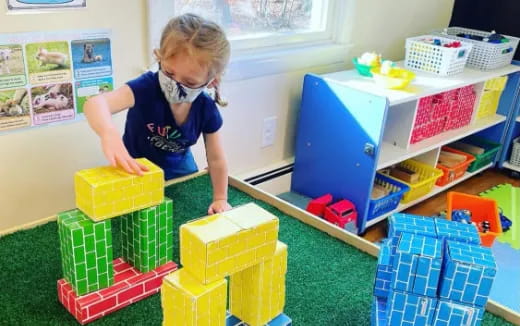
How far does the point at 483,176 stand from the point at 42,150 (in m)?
1.99

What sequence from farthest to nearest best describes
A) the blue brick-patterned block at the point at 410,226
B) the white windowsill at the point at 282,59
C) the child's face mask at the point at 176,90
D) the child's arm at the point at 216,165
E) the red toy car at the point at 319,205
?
1. the red toy car at the point at 319,205
2. the white windowsill at the point at 282,59
3. the child's arm at the point at 216,165
4. the child's face mask at the point at 176,90
5. the blue brick-patterned block at the point at 410,226

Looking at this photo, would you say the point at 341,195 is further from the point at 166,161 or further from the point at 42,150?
the point at 42,150

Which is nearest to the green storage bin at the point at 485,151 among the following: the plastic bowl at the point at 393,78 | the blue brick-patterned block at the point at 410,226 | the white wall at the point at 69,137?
the plastic bowl at the point at 393,78

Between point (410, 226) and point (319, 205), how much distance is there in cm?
94

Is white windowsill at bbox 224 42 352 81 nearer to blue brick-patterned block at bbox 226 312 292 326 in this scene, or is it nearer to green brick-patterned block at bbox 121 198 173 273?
green brick-patterned block at bbox 121 198 173 273

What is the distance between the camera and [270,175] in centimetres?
183

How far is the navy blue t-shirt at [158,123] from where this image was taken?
107cm

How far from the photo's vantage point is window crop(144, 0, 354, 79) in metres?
1.54

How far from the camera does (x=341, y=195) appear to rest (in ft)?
5.68

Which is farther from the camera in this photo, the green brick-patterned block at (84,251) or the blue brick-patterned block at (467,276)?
the green brick-patterned block at (84,251)

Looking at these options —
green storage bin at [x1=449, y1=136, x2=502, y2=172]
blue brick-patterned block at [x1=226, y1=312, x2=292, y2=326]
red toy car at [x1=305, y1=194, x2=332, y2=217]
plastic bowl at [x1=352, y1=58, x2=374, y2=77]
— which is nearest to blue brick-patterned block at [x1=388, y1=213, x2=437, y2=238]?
blue brick-patterned block at [x1=226, y1=312, x2=292, y2=326]

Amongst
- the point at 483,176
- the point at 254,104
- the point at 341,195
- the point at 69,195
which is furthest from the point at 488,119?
the point at 69,195

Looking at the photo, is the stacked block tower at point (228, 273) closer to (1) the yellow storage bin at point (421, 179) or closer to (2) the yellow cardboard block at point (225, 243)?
(2) the yellow cardboard block at point (225, 243)

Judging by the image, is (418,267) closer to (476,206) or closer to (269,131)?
(269,131)
